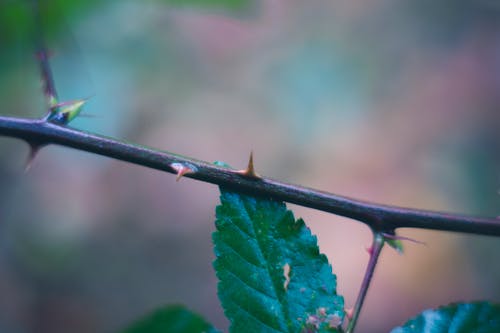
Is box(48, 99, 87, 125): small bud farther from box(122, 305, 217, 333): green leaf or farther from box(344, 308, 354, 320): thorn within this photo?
box(344, 308, 354, 320): thorn

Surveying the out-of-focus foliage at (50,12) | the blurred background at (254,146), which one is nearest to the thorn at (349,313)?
the out-of-focus foliage at (50,12)

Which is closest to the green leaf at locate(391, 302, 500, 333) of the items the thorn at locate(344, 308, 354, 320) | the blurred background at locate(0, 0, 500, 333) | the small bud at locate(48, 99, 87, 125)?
the thorn at locate(344, 308, 354, 320)

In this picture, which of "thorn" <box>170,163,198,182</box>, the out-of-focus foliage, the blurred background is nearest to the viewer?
"thorn" <box>170,163,198,182</box>

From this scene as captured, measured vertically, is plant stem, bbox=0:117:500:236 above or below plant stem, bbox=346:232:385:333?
above

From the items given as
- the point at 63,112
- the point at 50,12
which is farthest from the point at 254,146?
the point at 63,112

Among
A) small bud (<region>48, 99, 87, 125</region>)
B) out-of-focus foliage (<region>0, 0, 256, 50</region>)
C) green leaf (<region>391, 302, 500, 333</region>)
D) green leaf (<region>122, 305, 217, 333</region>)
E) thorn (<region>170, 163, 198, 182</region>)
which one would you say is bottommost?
green leaf (<region>122, 305, 217, 333</region>)
